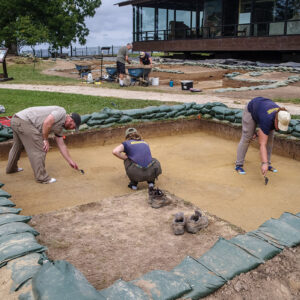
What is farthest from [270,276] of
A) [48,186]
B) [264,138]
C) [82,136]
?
[82,136]

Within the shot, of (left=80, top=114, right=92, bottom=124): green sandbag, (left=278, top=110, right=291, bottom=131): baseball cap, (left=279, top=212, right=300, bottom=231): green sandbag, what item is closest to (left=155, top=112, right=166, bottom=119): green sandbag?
(left=80, top=114, right=92, bottom=124): green sandbag

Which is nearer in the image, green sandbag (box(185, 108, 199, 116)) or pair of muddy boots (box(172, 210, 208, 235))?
pair of muddy boots (box(172, 210, 208, 235))

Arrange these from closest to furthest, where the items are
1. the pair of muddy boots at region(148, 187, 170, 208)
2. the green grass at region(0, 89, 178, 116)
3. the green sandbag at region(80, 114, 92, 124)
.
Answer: the pair of muddy boots at region(148, 187, 170, 208) → the green sandbag at region(80, 114, 92, 124) → the green grass at region(0, 89, 178, 116)

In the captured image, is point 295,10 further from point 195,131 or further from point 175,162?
point 175,162

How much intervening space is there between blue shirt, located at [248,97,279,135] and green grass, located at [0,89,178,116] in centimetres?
393

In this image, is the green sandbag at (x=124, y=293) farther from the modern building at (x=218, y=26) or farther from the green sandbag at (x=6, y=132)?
the modern building at (x=218, y=26)

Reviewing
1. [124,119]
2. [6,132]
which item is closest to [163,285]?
[6,132]

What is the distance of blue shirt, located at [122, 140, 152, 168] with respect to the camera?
14.1 ft

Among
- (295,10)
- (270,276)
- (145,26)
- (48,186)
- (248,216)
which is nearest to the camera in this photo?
(270,276)

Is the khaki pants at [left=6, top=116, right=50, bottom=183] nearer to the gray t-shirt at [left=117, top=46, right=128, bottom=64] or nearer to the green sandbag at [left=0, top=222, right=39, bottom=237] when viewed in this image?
the green sandbag at [left=0, top=222, right=39, bottom=237]

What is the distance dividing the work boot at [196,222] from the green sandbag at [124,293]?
1.22 metres

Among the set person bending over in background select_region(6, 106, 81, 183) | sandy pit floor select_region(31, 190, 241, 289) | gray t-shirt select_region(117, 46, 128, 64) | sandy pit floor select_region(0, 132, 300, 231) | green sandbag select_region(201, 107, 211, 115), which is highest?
gray t-shirt select_region(117, 46, 128, 64)

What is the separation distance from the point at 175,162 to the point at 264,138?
183cm

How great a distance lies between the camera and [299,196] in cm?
430
